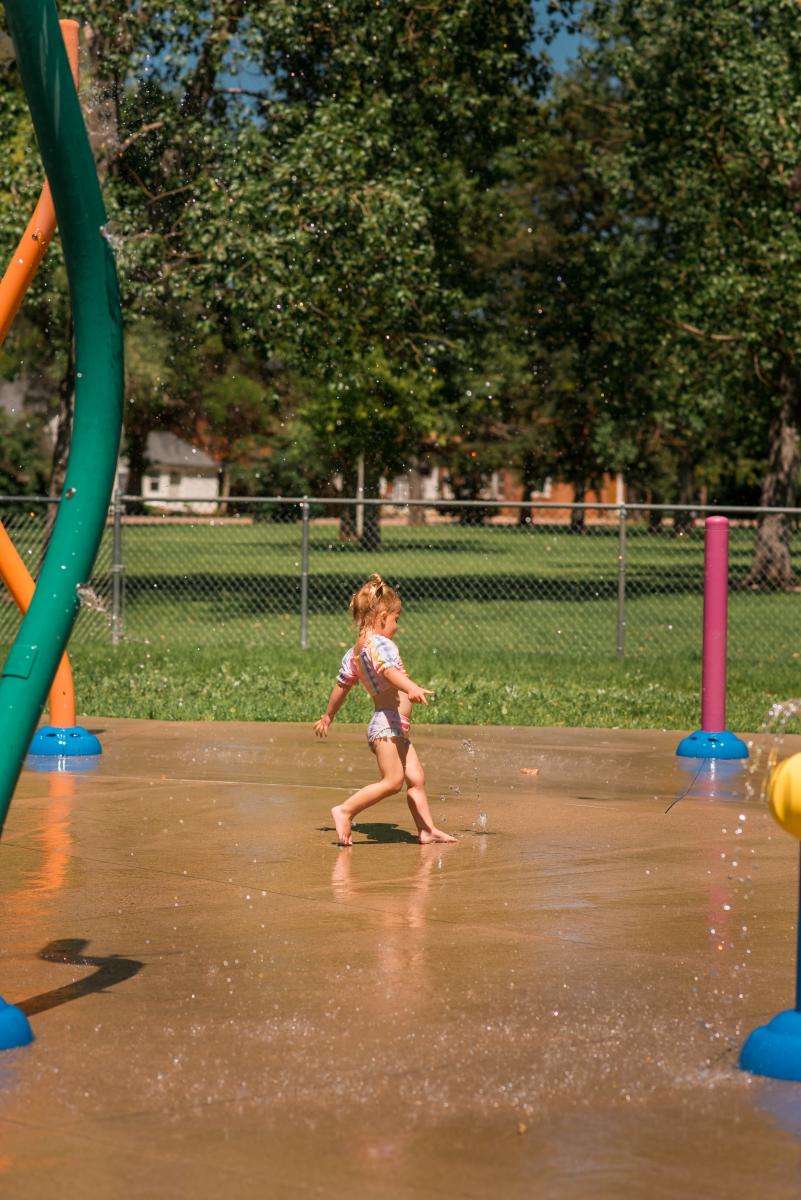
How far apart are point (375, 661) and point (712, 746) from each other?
3.54 metres

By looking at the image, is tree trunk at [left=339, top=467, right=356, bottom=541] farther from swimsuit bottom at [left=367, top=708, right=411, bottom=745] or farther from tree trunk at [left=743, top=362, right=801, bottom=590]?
swimsuit bottom at [left=367, top=708, right=411, bottom=745]

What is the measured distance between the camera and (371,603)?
8.16 meters

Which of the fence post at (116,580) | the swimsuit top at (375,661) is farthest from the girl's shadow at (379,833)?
the fence post at (116,580)

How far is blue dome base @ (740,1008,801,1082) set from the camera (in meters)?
4.64

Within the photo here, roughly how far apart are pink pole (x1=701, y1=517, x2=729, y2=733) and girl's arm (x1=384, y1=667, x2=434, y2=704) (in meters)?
3.35

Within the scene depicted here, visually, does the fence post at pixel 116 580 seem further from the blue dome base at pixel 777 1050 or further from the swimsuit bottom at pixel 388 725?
the blue dome base at pixel 777 1050

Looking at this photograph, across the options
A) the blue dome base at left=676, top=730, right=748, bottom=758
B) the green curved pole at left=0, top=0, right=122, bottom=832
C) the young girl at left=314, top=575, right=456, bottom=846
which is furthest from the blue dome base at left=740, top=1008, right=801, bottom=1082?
the blue dome base at left=676, top=730, right=748, bottom=758

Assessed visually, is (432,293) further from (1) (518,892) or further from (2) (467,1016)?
(2) (467,1016)

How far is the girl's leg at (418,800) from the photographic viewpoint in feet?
26.3

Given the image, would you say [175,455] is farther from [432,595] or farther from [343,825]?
[343,825]

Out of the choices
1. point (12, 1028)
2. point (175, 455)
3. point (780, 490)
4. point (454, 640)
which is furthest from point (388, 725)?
point (175, 455)

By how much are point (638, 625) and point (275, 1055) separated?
20.3 metres

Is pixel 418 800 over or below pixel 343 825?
over

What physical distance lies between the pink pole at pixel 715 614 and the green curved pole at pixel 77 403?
611 cm
